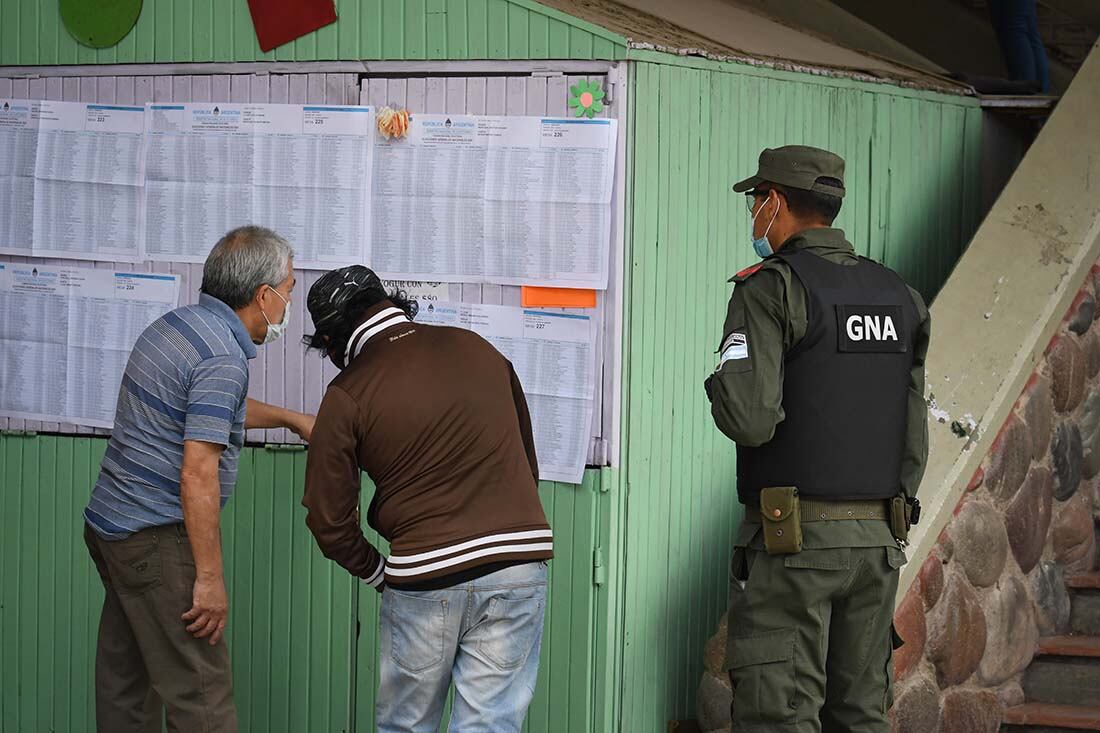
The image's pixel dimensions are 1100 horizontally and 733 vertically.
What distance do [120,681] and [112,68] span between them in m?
2.14

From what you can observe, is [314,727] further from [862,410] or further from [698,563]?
[862,410]

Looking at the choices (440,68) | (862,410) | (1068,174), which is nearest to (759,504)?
(862,410)

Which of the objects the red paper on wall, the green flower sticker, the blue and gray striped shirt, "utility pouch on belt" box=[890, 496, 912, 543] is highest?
the red paper on wall

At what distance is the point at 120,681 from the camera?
14.9 feet

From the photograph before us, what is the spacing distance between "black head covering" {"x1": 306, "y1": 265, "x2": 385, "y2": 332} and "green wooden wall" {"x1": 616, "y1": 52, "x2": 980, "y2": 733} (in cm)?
114

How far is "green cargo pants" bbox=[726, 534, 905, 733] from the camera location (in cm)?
411

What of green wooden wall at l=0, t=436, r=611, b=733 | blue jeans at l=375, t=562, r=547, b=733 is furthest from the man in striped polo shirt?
green wooden wall at l=0, t=436, r=611, b=733

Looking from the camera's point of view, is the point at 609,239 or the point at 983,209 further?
the point at 983,209

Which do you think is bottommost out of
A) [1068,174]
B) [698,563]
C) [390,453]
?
A: [698,563]

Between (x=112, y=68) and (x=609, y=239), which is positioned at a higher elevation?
(x=112, y=68)

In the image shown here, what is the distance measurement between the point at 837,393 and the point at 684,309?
1106 millimetres

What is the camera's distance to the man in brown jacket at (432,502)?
3891 mm

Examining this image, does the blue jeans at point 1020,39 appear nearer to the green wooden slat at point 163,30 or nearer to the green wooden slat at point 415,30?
the green wooden slat at point 415,30

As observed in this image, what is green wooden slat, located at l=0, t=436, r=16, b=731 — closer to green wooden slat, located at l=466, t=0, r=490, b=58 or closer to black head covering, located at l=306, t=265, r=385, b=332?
black head covering, located at l=306, t=265, r=385, b=332
